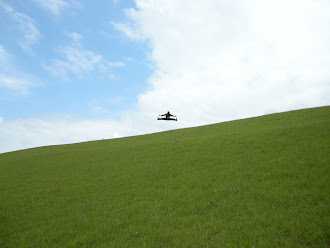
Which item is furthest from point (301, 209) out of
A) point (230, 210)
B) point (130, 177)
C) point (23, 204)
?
point (23, 204)

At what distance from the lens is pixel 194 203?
413 inches

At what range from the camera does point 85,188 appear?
53.5ft

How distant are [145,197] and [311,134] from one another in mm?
15910

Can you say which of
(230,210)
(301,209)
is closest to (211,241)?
(230,210)

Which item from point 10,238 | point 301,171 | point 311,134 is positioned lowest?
point 10,238

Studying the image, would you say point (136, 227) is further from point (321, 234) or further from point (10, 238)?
point (321, 234)

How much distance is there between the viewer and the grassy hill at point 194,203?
25.1ft

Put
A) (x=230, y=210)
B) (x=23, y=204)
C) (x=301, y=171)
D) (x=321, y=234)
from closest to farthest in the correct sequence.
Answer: (x=321, y=234)
(x=230, y=210)
(x=301, y=171)
(x=23, y=204)

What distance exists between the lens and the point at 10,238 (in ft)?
Result: 31.0

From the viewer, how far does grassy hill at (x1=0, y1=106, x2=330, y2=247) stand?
7.64 meters

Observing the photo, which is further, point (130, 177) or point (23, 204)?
point (130, 177)

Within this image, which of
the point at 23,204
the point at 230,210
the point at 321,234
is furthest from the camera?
the point at 23,204

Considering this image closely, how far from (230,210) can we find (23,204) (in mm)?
13113

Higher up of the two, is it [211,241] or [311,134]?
[311,134]
